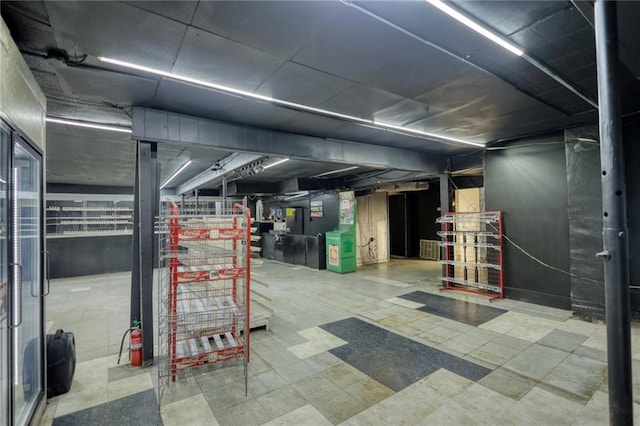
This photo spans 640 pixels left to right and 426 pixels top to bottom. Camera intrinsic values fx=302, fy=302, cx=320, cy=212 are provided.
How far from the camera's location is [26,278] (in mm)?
2621

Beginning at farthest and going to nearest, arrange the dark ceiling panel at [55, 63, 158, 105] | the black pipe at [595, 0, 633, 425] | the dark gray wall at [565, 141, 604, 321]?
the dark gray wall at [565, 141, 604, 321], the dark ceiling panel at [55, 63, 158, 105], the black pipe at [595, 0, 633, 425]

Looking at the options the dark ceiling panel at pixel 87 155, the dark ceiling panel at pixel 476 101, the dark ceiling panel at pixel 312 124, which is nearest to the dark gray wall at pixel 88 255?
the dark ceiling panel at pixel 87 155

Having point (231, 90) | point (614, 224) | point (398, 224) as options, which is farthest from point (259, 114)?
point (398, 224)

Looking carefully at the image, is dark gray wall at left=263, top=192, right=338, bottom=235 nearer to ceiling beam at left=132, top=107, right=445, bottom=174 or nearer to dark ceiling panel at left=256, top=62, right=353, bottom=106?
ceiling beam at left=132, top=107, right=445, bottom=174

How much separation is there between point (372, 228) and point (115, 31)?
9.04 meters

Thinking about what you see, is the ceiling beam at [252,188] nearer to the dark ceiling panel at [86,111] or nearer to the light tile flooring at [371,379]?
the light tile flooring at [371,379]

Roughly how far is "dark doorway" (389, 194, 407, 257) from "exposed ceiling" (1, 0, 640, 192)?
7.91 metres

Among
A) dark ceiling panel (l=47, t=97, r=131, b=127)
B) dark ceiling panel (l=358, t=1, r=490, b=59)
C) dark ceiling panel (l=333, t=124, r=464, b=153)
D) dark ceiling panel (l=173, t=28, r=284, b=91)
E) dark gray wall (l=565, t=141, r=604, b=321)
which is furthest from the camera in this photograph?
dark ceiling panel (l=333, t=124, r=464, b=153)

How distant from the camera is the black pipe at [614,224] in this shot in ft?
4.77

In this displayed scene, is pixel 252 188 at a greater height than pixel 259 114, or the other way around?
pixel 259 114

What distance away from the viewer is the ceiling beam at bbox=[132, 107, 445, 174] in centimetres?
361

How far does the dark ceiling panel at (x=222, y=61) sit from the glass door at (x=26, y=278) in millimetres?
1337

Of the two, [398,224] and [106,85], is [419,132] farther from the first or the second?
[398,224]

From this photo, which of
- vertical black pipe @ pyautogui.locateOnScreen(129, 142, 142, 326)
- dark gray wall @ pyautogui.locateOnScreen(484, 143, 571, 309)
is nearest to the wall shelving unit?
vertical black pipe @ pyautogui.locateOnScreen(129, 142, 142, 326)
